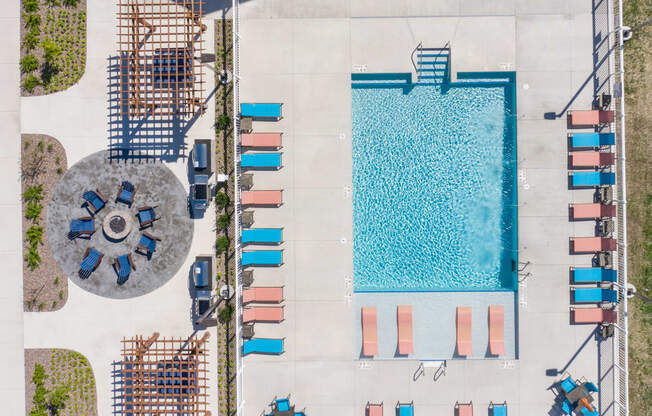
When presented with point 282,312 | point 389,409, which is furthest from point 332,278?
point 389,409

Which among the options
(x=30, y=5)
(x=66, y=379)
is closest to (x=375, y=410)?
(x=66, y=379)

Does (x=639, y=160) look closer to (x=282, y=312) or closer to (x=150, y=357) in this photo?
(x=282, y=312)

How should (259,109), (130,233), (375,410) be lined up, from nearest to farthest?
(375,410)
(259,109)
(130,233)

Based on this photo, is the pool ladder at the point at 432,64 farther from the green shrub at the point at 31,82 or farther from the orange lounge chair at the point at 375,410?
the green shrub at the point at 31,82

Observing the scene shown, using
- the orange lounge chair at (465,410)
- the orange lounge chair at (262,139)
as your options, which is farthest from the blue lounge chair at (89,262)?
the orange lounge chair at (465,410)

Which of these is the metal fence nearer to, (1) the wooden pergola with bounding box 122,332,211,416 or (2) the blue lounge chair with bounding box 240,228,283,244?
(2) the blue lounge chair with bounding box 240,228,283,244

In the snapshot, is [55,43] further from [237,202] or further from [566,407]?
[566,407]
